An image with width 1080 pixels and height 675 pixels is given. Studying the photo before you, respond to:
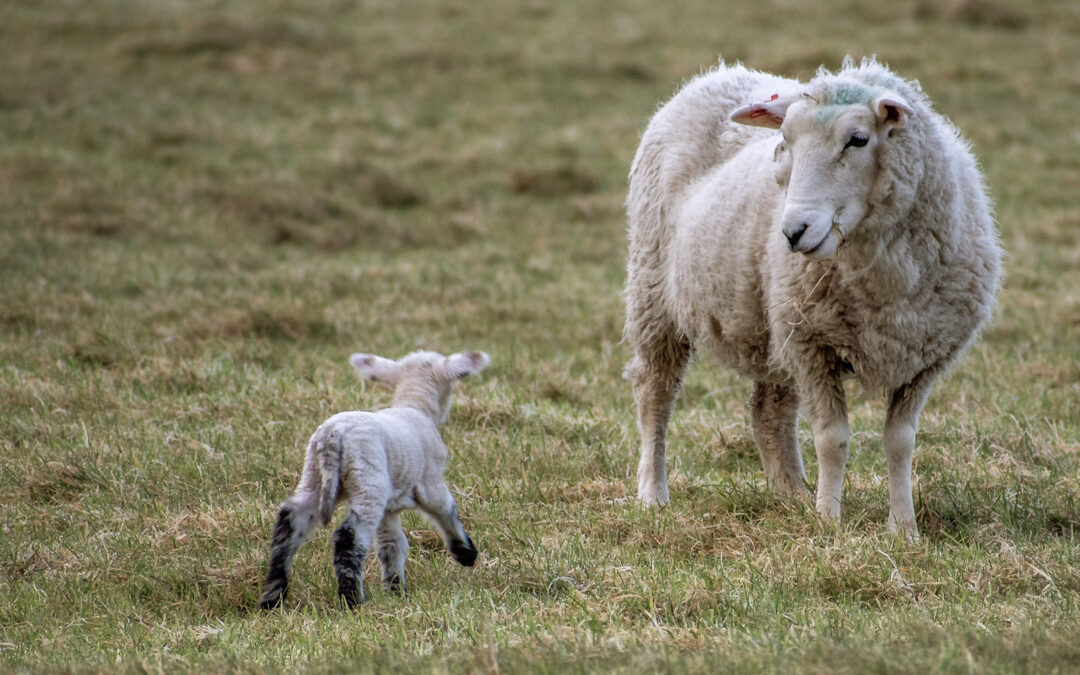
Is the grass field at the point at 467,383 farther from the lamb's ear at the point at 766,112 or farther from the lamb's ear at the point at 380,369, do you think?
the lamb's ear at the point at 766,112

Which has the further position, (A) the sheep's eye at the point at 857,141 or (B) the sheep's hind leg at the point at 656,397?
(B) the sheep's hind leg at the point at 656,397

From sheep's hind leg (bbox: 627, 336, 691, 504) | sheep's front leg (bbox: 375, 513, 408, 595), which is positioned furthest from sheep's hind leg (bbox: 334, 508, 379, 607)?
sheep's hind leg (bbox: 627, 336, 691, 504)

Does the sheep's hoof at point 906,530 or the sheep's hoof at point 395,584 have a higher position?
the sheep's hoof at point 906,530

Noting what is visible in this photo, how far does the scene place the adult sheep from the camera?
433 cm

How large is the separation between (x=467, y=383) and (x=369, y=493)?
3.18m

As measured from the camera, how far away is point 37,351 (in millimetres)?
7621

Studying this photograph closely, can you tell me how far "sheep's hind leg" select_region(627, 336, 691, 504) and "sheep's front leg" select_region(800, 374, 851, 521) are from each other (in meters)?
0.87

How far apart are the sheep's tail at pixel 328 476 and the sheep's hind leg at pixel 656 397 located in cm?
Result: 176

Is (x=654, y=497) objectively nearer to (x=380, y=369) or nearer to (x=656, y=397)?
(x=656, y=397)

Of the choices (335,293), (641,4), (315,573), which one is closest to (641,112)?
(641,4)

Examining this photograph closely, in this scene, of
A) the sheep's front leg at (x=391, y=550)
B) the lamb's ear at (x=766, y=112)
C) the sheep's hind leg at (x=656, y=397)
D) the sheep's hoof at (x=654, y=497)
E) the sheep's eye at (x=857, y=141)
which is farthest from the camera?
the sheep's hind leg at (x=656, y=397)

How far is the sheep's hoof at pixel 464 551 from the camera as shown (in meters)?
4.48

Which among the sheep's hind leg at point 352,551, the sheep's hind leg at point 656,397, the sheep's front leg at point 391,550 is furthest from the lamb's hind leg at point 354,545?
the sheep's hind leg at point 656,397

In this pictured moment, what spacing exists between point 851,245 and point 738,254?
68 cm
